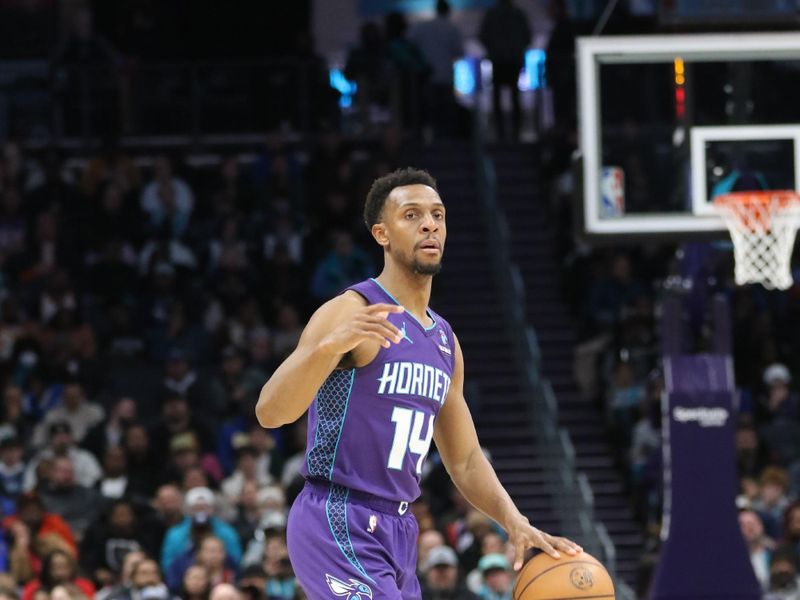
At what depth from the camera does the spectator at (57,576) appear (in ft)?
39.4

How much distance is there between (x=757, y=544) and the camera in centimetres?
1327

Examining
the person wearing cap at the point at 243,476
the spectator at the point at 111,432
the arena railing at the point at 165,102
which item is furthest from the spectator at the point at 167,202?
the person wearing cap at the point at 243,476

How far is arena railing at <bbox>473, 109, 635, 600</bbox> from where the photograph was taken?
14328 millimetres

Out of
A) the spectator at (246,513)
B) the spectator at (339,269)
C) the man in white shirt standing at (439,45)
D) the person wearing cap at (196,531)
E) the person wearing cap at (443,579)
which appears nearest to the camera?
the person wearing cap at (443,579)

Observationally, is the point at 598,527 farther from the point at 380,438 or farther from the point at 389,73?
the point at 380,438

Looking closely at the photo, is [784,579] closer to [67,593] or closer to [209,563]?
[209,563]

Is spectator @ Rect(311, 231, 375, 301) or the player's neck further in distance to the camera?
spectator @ Rect(311, 231, 375, 301)

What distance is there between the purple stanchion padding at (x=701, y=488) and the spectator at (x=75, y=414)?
207 inches

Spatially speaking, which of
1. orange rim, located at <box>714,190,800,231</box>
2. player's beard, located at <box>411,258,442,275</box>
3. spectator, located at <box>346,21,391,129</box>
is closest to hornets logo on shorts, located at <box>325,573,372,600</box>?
player's beard, located at <box>411,258,442,275</box>

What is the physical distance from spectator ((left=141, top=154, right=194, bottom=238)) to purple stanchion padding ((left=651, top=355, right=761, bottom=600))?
6699 mm

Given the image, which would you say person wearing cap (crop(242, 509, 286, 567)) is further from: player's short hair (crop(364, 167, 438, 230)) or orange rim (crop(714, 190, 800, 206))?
player's short hair (crop(364, 167, 438, 230))

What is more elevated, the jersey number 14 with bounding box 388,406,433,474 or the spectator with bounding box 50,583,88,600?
the jersey number 14 with bounding box 388,406,433,474

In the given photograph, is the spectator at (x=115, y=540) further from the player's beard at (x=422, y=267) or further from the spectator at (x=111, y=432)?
the player's beard at (x=422, y=267)

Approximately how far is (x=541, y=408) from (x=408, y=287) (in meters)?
9.78
